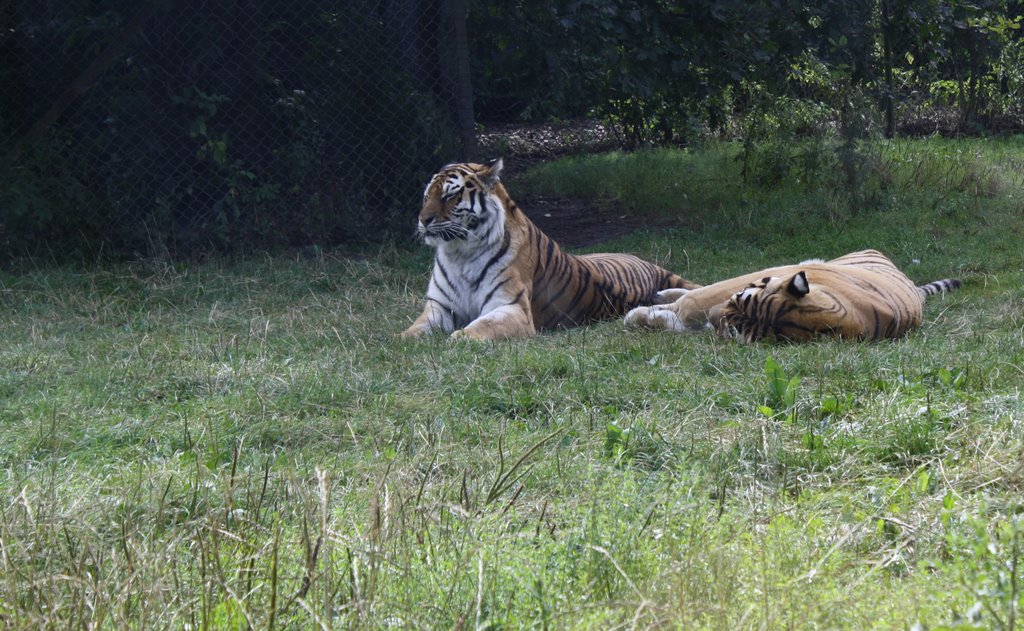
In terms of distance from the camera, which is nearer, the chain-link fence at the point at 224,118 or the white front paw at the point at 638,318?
the white front paw at the point at 638,318

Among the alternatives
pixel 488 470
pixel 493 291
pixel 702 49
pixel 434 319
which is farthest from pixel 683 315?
pixel 702 49

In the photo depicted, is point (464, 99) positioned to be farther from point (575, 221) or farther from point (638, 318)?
point (638, 318)

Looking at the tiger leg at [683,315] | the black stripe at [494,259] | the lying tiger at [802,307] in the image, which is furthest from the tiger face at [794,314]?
the black stripe at [494,259]

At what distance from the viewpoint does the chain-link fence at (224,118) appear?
28.1 ft

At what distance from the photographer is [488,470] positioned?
3387 mm

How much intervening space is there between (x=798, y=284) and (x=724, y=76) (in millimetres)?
4776

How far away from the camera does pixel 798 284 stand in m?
5.35

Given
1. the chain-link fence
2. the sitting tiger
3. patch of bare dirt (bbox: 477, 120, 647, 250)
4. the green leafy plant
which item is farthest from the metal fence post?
the green leafy plant

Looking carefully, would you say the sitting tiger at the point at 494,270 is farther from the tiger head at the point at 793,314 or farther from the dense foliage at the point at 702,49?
the dense foliage at the point at 702,49

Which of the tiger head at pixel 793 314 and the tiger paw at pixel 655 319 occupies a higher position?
the tiger head at pixel 793 314

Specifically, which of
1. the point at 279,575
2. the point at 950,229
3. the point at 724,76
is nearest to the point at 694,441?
the point at 279,575

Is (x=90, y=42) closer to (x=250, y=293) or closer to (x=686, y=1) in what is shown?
(x=250, y=293)

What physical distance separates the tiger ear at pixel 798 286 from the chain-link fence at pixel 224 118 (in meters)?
4.19

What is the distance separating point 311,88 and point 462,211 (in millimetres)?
3025
